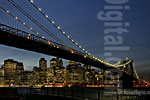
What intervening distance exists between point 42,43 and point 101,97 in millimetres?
28903

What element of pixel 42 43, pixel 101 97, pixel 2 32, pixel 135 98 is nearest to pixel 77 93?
pixel 101 97

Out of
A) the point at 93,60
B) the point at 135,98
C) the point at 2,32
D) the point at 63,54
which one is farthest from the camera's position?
the point at 93,60

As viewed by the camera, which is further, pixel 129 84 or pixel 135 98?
pixel 129 84

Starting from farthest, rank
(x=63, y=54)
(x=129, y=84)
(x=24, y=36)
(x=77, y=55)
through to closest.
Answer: (x=129, y=84)
(x=77, y=55)
(x=63, y=54)
(x=24, y=36)

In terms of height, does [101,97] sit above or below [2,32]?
below

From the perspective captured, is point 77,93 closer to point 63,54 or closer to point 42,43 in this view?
point 42,43

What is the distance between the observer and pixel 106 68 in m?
68.9

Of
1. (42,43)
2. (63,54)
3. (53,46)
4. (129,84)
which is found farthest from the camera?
(129,84)

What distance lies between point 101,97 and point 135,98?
288cm

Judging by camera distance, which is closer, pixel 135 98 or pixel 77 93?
pixel 135 98

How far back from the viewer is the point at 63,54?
160 ft

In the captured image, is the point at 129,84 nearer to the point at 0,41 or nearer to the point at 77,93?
the point at 0,41

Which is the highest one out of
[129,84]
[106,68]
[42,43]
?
[42,43]

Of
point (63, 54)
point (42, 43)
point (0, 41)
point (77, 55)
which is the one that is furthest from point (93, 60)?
point (0, 41)
